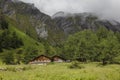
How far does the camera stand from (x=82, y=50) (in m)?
105

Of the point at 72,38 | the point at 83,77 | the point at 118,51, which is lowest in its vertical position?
the point at 83,77

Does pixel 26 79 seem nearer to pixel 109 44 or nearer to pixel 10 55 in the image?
pixel 109 44

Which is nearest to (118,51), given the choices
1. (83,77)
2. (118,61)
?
(118,61)

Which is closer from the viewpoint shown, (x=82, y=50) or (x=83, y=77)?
(x=83, y=77)

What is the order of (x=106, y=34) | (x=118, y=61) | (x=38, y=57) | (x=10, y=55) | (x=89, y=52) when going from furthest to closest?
(x=10, y=55)
(x=38, y=57)
(x=106, y=34)
(x=89, y=52)
(x=118, y=61)

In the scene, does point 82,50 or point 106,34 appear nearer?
point 82,50

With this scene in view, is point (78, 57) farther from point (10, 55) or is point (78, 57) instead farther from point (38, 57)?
point (10, 55)

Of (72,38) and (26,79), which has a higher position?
(72,38)

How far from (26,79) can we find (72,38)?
78174 mm

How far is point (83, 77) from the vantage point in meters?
36.2

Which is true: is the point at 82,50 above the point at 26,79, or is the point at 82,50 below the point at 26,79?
above

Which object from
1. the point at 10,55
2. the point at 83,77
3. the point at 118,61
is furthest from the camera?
the point at 10,55

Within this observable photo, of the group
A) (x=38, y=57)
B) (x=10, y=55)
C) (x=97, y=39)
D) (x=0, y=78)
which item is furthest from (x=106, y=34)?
(x=0, y=78)

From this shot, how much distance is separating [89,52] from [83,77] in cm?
6906
